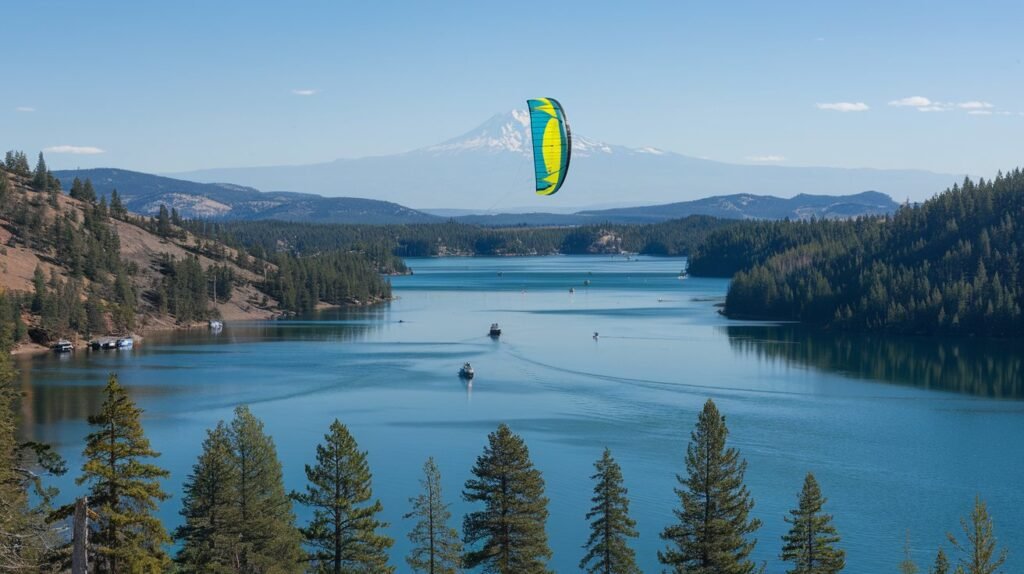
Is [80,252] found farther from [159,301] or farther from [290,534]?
[290,534]

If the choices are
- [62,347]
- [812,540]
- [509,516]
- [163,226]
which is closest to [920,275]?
[62,347]

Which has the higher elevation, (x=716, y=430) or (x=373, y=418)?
(x=716, y=430)

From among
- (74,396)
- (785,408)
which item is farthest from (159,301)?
(785,408)

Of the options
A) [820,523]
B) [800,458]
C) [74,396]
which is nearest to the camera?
[820,523]

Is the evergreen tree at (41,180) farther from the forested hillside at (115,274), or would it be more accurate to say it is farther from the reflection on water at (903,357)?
the reflection on water at (903,357)

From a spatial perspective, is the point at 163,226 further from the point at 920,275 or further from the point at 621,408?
the point at 621,408

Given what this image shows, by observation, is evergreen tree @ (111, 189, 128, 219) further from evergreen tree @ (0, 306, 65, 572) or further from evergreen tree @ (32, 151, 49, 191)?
evergreen tree @ (0, 306, 65, 572)

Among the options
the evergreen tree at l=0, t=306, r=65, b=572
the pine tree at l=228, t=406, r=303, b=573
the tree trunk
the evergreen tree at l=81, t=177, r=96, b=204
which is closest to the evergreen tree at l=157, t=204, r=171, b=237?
the evergreen tree at l=81, t=177, r=96, b=204
